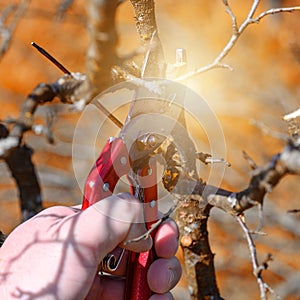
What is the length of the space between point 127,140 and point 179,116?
0.11 meters

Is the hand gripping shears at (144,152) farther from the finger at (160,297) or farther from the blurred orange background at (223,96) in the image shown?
the blurred orange background at (223,96)

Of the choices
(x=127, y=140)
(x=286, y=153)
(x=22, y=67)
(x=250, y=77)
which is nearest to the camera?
(x=286, y=153)

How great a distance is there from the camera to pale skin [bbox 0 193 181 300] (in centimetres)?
65

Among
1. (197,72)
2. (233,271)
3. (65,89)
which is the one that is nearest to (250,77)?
(233,271)

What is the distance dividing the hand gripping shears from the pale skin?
47 mm

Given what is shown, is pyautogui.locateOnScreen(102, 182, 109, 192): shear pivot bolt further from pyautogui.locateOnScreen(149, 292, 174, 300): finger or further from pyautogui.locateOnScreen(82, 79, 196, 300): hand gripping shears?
pyautogui.locateOnScreen(149, 292, 174, 300): finger

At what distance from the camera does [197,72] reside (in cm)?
80

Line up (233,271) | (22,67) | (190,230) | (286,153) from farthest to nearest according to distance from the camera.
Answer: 1. (22,67)
2. (233,271)
3. (190,230)
4. (286,153)

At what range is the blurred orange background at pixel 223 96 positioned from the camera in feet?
8.66

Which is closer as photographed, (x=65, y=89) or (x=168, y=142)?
(x=168, y=142)

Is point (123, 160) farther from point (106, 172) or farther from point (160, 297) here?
point (160, 297)

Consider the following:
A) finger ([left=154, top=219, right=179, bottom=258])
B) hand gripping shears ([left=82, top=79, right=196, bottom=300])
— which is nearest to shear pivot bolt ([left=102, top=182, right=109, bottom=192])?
hand gripping shears ([left=82, top=79, right=196, bottom=300])

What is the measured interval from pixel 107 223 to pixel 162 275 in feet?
0.50

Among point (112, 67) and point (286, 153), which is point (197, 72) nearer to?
point (112, 67)
